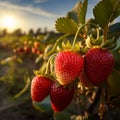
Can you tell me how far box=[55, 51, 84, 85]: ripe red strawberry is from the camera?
114 cm

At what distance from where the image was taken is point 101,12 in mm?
1283

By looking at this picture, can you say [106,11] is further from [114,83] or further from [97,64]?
[114,83]

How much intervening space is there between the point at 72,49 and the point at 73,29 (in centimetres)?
16

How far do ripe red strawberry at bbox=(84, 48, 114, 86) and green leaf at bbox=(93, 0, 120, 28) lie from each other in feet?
0.52

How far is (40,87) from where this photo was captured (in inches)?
50.5

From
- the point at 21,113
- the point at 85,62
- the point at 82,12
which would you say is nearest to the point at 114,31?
the point at 82,12

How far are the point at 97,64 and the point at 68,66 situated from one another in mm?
82

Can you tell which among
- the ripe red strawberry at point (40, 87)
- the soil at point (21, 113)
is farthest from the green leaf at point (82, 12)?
the soil at point (21, 113)

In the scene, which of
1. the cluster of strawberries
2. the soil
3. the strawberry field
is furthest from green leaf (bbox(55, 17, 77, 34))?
the soil

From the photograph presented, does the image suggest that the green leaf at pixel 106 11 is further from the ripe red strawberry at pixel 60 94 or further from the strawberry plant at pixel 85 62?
the ripe red strawberry at pixel 60 94

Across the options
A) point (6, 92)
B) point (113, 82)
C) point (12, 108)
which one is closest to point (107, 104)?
point (113, 82)

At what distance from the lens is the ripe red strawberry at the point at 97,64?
115 cm

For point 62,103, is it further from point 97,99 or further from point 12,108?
point 12,108

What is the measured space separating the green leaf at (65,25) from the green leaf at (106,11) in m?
0.08
